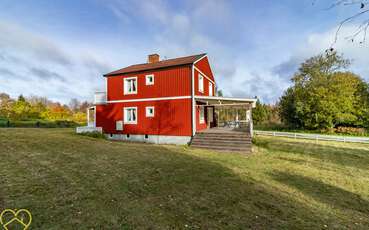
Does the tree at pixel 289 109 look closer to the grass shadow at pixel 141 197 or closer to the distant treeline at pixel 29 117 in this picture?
the grass shadow at pixel 141 197

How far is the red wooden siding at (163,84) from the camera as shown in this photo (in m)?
13.2

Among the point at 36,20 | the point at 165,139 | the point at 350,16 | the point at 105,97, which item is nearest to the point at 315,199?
the point at 350,16

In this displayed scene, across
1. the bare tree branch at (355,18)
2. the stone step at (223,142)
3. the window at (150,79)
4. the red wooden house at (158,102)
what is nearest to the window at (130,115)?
the red wooden house at (158,102)

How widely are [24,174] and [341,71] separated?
3536cm

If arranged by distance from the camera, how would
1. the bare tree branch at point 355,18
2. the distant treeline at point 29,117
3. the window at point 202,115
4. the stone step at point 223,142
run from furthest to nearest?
the distant treeline at point 29,117, the window at point 202,115, the stone step at point 223,142, the bare tree branch at point 355,18

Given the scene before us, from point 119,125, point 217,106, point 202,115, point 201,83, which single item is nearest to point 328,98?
point 217,106

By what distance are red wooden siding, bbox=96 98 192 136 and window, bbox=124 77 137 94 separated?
40.9 inches

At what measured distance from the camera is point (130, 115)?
50.4 ft

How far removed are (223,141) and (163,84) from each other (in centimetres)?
625

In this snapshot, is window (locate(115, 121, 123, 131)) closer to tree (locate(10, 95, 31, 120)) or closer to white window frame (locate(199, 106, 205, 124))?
white window frame (locate(199, 106, 205, 124))

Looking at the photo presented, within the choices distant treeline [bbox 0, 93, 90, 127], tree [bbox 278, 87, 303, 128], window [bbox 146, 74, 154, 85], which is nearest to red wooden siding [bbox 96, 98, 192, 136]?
window [bbox 146, 74, 154, 85]

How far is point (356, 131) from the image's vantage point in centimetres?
2248

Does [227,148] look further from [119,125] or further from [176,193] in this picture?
[119,125]

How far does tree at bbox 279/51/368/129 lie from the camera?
22.1m
